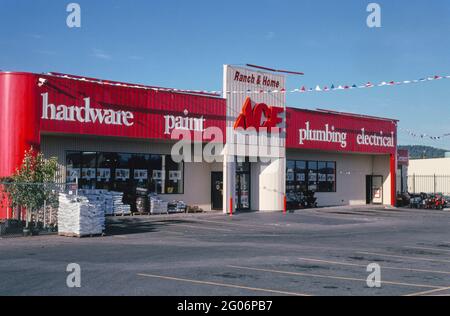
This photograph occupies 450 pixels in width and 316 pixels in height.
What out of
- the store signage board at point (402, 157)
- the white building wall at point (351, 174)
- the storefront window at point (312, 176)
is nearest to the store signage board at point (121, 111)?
the storefront window at point (312, 176)

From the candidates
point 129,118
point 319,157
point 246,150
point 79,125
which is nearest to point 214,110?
point 246,150

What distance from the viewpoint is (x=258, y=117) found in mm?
32469

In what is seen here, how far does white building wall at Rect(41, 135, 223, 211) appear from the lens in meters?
26.8

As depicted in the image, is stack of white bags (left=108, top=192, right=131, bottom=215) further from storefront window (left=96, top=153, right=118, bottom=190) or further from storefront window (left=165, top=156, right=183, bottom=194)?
storefront window (left=165, top=156, right=183, bottom=194)

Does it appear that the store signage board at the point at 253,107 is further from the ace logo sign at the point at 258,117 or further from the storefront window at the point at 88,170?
the storefront window at the point at 88,170

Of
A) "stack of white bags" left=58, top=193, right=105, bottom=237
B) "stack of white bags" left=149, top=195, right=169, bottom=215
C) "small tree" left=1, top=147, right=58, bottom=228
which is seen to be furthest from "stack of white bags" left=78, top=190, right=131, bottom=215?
"stack of white bags" left=58, top=193, right=105, bottom=237

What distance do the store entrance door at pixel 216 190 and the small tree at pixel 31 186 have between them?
12.3m

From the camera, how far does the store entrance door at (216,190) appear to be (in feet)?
108

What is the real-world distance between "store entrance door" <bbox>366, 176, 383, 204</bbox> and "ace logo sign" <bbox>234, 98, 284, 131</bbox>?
13242 mm

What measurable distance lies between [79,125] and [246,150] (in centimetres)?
993

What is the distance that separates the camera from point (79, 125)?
2552 centimetres

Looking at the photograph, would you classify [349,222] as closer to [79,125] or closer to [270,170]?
[270,170]
